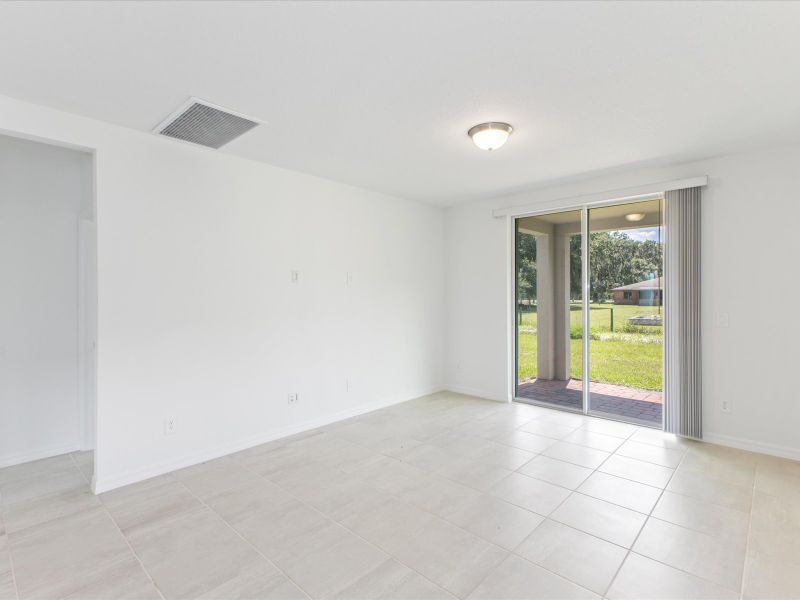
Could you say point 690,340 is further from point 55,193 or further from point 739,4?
point 55,193

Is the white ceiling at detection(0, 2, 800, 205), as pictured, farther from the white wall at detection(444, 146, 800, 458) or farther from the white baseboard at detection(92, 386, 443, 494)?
the white baseboard at detection(92, 386, 443, 494)

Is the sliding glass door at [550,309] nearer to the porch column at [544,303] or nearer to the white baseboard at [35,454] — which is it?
the porch column at [544,303]

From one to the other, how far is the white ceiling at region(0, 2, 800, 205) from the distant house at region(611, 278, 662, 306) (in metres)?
1.39

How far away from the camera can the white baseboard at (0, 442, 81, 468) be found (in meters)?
→ 3.38

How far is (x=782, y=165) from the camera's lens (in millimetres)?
3451

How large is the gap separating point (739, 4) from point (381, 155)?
250cm

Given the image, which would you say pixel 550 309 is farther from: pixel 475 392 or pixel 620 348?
pixel 475 392

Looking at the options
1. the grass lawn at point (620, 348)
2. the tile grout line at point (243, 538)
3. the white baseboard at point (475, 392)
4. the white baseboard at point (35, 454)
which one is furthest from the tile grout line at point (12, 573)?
the grass lawn at point (620, 348)

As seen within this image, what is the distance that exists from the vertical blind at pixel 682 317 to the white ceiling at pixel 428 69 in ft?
2.05

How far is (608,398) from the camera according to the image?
474 centimetres

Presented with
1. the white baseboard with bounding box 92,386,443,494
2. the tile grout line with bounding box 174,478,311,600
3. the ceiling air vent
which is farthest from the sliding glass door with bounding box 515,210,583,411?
the tile grout line with bounding box 174,478,311,600

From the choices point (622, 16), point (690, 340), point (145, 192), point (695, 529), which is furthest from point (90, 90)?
point (690, 340)

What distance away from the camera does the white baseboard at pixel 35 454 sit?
3.38 metres

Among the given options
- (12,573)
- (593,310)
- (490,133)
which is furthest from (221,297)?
(593,310)
